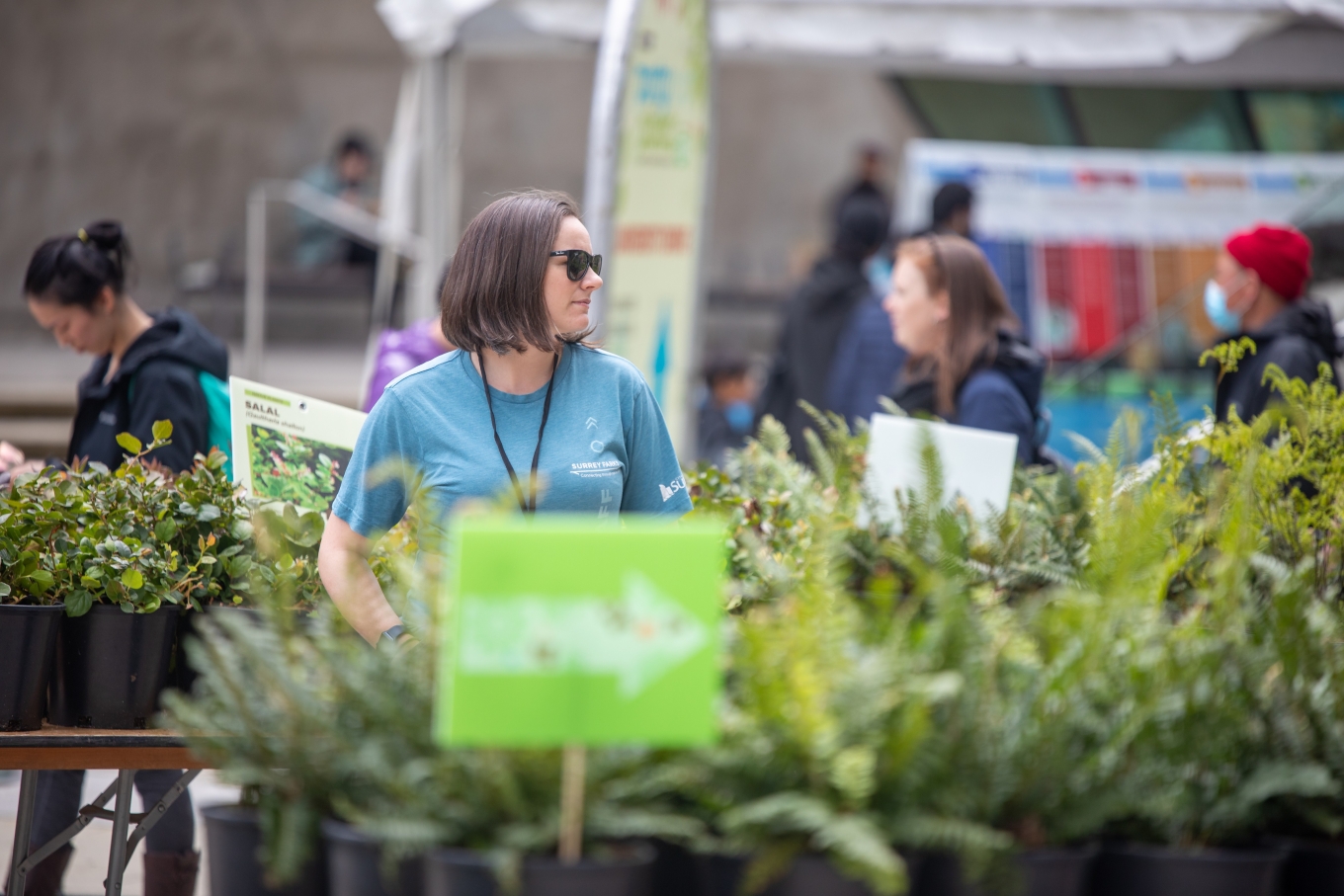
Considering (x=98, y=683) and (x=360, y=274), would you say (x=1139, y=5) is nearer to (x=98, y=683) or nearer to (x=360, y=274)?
(x=98, y=683)

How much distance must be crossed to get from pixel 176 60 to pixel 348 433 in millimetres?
11416

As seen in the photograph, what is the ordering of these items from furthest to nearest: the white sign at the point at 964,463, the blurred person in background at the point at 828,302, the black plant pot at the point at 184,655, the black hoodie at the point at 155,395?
the blurred person in background at the point at 828,302
the black hoodie at the point at 155,395
the white sign at the point at 964,463
the black plant pot at the point at 184,655

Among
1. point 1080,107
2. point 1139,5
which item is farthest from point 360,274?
point 1139,5

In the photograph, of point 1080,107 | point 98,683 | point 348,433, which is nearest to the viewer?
point 98,683

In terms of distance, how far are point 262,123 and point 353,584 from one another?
468 inches

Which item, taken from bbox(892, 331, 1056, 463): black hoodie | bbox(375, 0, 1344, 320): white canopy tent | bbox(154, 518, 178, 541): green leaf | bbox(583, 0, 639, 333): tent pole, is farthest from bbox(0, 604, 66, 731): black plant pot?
bbox(375, 0, 1344, 320): white canopy tent

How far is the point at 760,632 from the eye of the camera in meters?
1.43

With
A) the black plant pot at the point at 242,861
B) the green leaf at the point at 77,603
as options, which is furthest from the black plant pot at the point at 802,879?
the green leaf at the point at 77,603

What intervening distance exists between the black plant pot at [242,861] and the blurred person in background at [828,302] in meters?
3.83

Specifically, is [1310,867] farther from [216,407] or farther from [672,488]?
[216,407]

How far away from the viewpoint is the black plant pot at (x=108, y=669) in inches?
93.7

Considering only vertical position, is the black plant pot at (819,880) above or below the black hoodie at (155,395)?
below

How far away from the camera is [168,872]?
311cm

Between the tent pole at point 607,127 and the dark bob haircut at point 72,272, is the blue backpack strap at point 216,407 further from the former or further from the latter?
the tent pole at point 607,127
